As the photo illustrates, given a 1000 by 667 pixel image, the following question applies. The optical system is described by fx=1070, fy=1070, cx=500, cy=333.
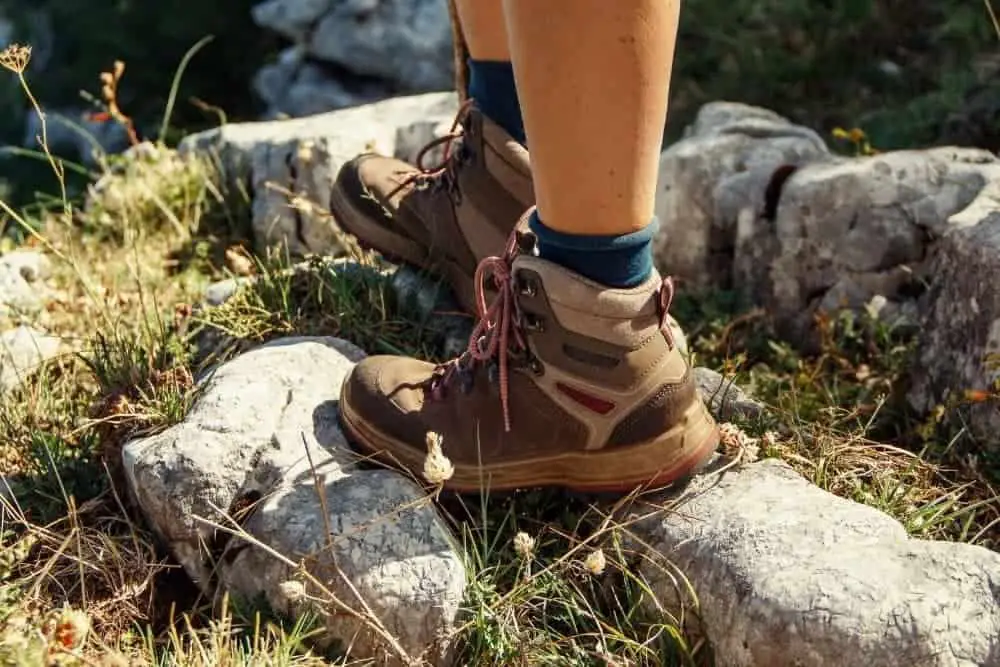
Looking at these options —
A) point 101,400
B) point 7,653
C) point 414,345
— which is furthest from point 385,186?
point 7,653

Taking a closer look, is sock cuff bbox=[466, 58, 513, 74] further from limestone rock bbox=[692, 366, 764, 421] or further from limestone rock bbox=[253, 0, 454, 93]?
A: limestone rock bbox=[253, 0, 454, 93]

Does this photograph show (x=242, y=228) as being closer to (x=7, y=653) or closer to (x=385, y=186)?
(x=385, y=186)

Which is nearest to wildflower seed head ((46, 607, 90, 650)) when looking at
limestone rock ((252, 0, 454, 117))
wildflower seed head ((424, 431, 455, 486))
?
wildflower seed head ((424, 431, 455, 486))

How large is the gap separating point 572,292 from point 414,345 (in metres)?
0.85

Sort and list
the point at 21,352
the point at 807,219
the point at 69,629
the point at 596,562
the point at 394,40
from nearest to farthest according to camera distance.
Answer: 1. the point at 69,629
2. the point at 596,562
3. the point at 21,352
4. the point at 807,219
5. the point at 394,40

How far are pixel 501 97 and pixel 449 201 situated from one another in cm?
28

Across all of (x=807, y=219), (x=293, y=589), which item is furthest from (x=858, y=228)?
(x=293, y=589)

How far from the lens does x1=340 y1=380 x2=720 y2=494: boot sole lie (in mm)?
1922

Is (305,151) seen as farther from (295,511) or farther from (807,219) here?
(295,511)

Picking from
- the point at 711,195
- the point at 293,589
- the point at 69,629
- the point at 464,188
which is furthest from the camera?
the point at 711,195

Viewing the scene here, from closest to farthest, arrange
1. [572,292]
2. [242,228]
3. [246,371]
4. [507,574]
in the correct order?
[572,292], [507,574], [246,371], [242,228]

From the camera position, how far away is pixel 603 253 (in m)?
1.79

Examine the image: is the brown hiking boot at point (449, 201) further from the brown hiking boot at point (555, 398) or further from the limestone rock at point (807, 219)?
the limestone rock at point (807, 219)

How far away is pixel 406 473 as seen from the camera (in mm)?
2025
